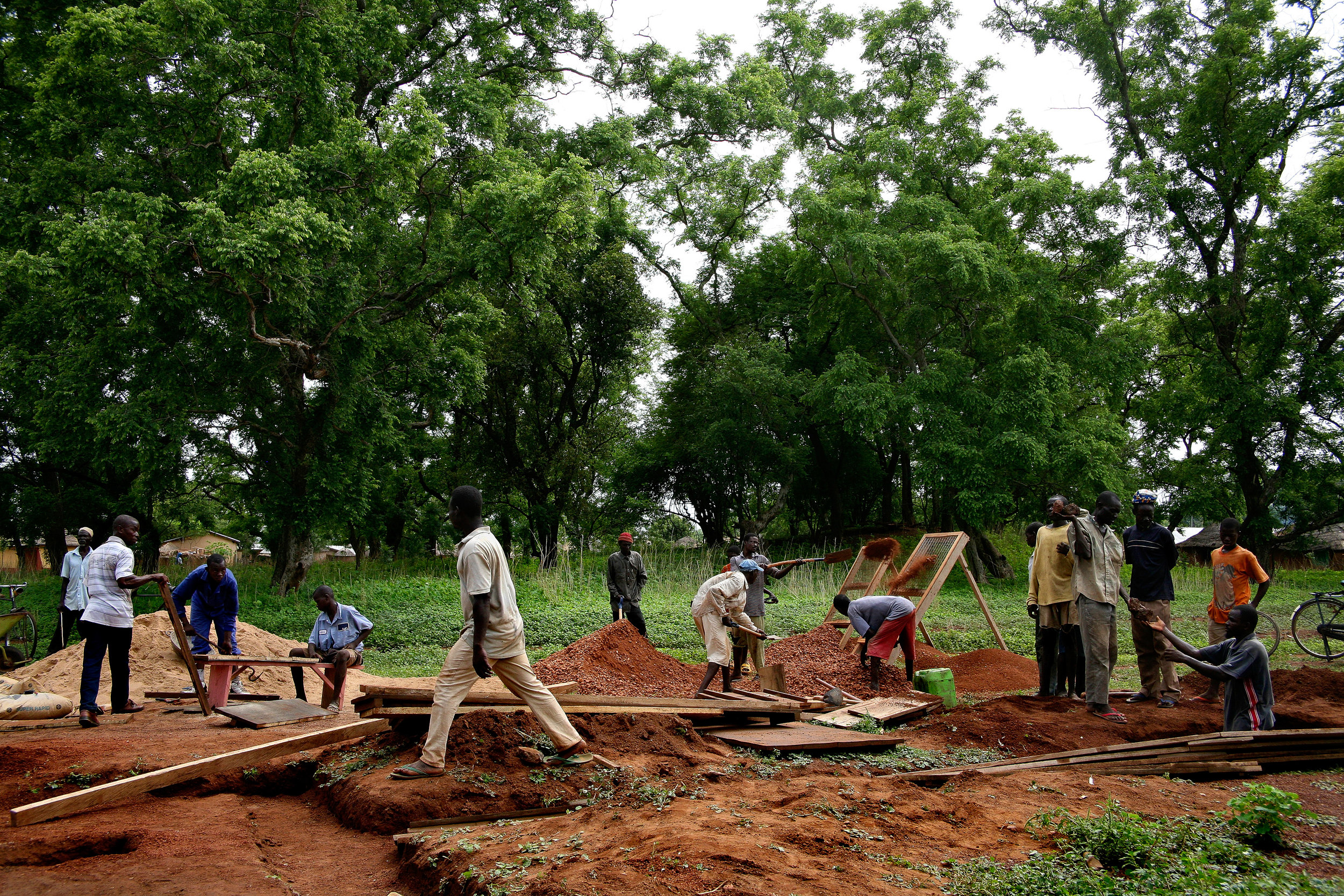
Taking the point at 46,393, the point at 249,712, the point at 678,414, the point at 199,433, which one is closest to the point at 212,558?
the point at 249,712

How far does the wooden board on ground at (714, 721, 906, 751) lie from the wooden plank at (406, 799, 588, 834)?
2.17 metres

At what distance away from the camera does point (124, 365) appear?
53.0ft

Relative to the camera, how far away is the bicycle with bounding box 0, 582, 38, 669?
41.2 ft

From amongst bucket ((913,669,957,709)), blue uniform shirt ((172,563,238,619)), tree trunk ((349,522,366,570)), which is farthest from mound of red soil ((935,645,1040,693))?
tree trunk ((349,522,366,570))

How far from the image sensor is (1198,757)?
6477 millimetres

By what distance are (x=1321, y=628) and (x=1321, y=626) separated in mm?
64

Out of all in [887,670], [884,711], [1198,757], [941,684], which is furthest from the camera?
[887,670]

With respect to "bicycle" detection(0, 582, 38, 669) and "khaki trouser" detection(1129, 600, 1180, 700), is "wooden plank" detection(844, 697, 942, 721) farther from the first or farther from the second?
"bicycle" detection(0, 582, 38, 669)

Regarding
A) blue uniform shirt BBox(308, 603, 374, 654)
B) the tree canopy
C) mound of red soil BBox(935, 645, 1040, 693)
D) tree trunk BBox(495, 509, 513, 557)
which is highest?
the tree canopy

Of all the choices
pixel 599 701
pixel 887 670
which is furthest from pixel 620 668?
pixel 599 701

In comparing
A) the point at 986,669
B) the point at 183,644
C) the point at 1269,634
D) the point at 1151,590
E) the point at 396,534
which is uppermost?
the point at 396,534

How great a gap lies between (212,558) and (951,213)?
2058 cm

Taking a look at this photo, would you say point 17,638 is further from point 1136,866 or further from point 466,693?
point 1136,866

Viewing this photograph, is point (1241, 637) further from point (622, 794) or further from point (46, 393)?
point (46, 393)
